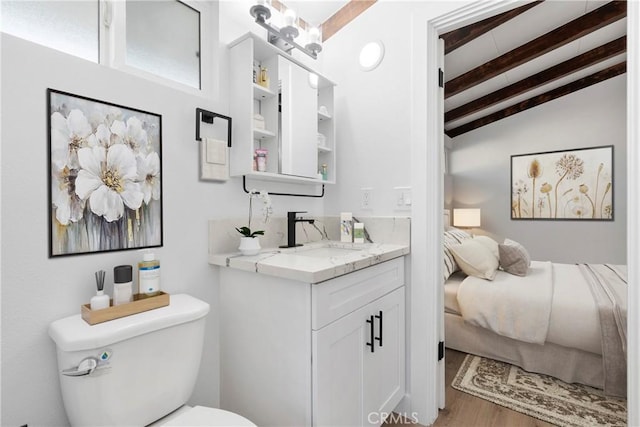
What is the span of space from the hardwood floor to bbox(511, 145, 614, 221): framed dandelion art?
3.39 metres

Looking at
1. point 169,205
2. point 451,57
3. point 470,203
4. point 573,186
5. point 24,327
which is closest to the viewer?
point 24,327

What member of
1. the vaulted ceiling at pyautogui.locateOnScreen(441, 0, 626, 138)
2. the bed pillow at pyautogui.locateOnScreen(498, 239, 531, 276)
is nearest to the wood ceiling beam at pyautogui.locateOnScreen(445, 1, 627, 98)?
the vaulted ceiling at pyautogui.locateOnScreen(441, 0, 626, 138)

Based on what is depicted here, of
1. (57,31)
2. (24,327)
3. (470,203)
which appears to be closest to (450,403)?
(24,327)

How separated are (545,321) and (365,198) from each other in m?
1.41

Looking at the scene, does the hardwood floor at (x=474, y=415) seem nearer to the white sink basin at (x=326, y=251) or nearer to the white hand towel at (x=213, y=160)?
the white sink basin at (x=326, y=251)

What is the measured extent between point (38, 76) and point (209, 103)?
2.00ft

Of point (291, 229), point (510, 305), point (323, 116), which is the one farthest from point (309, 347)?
point (510, 305)

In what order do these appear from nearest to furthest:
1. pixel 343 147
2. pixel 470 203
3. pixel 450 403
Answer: pixel 450 403 → pixel 343 147 → pixel 470 203

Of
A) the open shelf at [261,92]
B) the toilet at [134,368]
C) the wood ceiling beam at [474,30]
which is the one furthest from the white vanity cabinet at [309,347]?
the wood ceiling beam at [474,30]

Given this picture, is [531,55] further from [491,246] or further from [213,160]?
[213,160]

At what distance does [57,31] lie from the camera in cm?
104

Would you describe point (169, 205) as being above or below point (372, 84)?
below

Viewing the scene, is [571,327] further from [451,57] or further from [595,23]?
[595,23]

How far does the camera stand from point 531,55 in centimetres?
280
